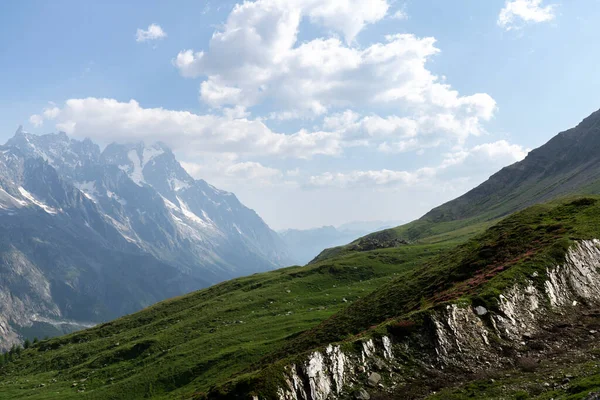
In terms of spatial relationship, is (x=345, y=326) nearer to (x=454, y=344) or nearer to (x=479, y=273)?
(x=454, y=344)

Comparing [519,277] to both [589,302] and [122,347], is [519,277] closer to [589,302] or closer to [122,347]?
[589,302]

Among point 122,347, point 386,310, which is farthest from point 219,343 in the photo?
point 386,310

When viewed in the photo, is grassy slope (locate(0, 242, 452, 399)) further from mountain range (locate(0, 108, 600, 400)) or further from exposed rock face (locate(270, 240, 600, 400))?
exposed rock face (locate(270, 240, 600, 400))

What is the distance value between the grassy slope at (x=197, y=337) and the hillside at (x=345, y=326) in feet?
1.10

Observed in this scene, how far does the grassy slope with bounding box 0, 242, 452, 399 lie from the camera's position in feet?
211

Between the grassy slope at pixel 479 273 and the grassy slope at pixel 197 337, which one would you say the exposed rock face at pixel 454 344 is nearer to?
the grassy slope at pixel 479 273

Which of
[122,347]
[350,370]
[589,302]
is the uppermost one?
[122,347]

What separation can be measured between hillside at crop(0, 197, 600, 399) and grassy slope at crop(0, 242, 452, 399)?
1.10ft

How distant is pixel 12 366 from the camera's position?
324 ft

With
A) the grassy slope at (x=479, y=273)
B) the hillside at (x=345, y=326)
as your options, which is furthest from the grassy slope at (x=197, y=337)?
the grassy slope at (x=479, y=273)

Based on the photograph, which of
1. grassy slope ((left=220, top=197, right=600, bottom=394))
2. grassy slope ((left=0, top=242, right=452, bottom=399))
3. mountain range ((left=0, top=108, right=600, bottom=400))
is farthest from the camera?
grassy slope ((left=0, top=242, right=452, bottom=399))

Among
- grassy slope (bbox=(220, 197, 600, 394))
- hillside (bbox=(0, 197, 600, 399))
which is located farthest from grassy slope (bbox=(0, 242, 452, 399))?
grassy slope (bbox=(220, 197, 600, 394))

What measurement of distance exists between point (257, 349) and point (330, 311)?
707 inches

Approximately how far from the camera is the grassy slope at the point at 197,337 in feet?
211
